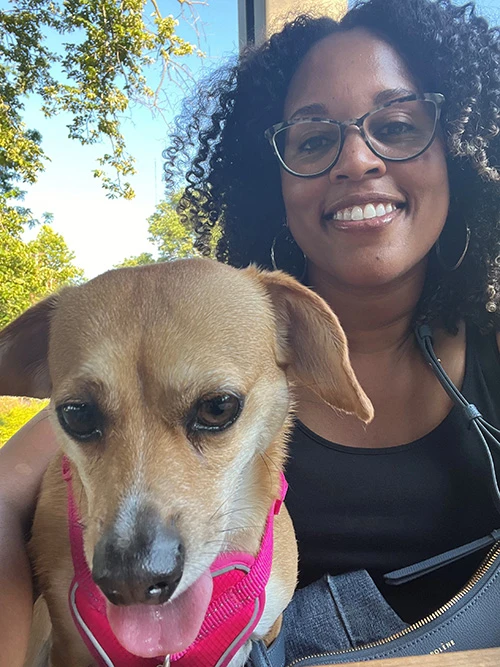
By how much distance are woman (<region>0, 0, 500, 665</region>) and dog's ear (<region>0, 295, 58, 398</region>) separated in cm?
16

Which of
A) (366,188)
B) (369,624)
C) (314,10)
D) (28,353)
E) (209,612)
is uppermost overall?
(314,10)

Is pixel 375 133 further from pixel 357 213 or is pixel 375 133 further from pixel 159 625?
pixel 159 625

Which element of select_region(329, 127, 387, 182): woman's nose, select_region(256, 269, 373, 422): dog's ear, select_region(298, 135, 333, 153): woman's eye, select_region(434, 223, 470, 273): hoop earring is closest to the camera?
select_region(256, 269, 373, 422): dog's ear

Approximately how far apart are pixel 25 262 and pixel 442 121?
3.12m

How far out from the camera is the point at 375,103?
1417mm

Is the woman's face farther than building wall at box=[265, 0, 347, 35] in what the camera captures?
No

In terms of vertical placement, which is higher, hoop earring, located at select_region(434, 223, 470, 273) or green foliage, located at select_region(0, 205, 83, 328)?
hoop earring, located at select_region(434, 223, 470, 273)

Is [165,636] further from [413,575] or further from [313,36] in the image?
[313,36]

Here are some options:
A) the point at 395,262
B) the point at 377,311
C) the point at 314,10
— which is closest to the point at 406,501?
the point at 377,311

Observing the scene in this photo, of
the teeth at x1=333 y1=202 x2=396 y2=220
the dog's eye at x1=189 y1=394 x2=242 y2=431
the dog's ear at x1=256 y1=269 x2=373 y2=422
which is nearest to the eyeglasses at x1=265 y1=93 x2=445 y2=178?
the teeth at x1=333 y1=202 x2=396 y2=220

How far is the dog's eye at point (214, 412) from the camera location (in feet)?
3.23

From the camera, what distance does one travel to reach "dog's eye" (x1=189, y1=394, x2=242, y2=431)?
98 cm

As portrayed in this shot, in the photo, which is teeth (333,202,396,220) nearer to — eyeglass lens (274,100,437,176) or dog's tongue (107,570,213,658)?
eyeglass lens (274,100,437,176)

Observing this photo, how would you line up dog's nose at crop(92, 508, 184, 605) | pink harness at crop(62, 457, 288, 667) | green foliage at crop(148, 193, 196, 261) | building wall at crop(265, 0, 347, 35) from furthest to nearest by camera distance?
green foliage at crop(148, 193, 196, 261)
building wall at crop(265, 0, 347, 35)
pink harness at crop(62, 457, 288, 667)
dog's nose at crop(92, 508, 184, 605)
